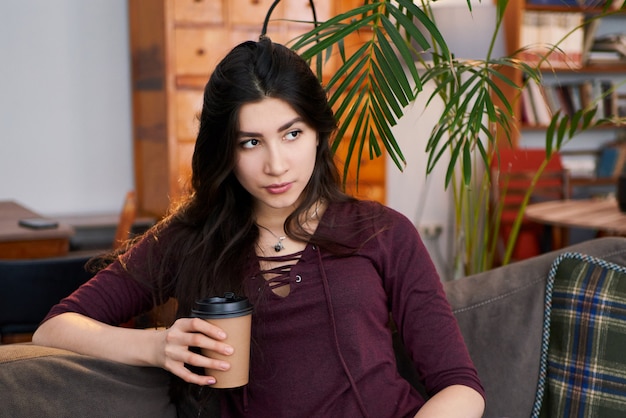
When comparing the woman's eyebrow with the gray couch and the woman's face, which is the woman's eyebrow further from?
the gray couch

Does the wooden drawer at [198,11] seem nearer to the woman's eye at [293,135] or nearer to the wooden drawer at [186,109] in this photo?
the wooden drawer at [186,109]

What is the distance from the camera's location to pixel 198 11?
4152 millimetres

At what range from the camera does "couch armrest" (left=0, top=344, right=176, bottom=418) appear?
56.6 inches

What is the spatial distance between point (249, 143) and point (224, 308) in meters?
0.37

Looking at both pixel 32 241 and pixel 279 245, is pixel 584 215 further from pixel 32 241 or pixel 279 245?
pixel 279 245

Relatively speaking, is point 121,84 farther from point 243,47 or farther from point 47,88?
point 243,47

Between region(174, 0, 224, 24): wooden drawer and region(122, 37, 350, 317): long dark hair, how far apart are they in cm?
258

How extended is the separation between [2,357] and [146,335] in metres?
0.25

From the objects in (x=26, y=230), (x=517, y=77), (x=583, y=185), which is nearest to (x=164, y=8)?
(x=26, y=230)

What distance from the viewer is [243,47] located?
1572 mm

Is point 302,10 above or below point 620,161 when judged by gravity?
above

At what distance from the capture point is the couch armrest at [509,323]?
174cm

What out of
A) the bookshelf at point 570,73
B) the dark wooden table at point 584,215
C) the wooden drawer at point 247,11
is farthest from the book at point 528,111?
the wooden drawer at point 247,11

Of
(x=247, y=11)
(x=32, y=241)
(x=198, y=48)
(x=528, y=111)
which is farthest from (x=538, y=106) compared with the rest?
(x=32, y=241)
